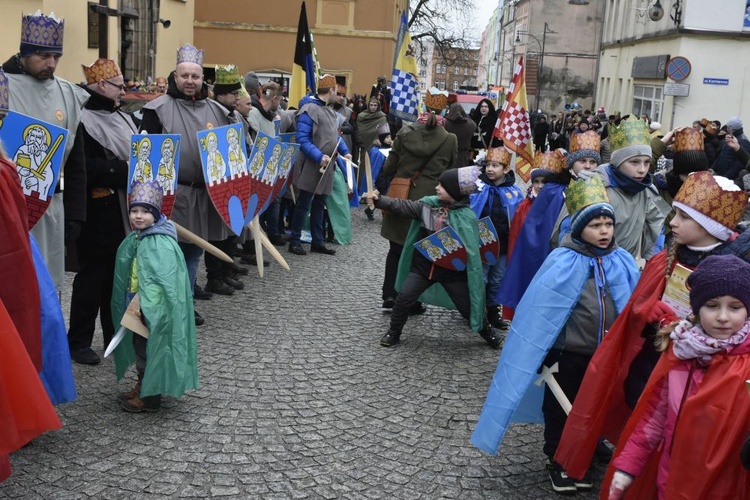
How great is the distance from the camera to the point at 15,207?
4.04 meters

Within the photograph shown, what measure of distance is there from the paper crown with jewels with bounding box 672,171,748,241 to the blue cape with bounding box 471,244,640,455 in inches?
28.5

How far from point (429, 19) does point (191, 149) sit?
40.1 meters

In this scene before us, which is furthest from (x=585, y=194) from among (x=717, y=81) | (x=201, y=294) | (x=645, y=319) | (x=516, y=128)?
(x=717, y=81)

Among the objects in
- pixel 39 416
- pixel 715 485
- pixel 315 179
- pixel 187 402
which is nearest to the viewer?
pixel 715 485

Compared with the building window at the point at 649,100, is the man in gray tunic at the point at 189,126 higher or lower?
lower

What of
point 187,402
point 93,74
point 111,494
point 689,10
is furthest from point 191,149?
point 689,10

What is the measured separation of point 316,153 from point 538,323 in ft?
18.2

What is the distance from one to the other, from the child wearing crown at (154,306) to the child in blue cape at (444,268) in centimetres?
184

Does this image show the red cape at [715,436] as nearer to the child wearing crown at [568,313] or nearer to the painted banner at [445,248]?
the child wearing crown at [568,313]

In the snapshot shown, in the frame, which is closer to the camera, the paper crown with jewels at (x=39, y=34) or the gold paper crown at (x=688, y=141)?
the paper crown with jewels at (x=39, y=34)

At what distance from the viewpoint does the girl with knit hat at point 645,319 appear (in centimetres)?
344

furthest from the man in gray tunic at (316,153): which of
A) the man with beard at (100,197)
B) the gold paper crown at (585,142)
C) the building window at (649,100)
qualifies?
the building window at (649,100)

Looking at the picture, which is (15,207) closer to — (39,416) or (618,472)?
(39,416)

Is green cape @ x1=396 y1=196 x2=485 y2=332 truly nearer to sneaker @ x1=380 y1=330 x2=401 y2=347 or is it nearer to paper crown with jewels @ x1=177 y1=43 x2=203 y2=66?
sneaker @ x1=380 y1=330 x2=401 y2=347
